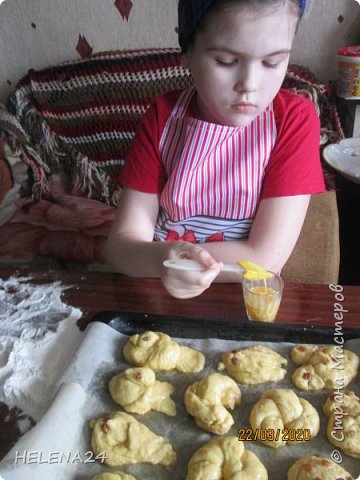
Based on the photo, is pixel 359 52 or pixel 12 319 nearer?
pixel 12 319

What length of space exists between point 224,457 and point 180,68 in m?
1.56

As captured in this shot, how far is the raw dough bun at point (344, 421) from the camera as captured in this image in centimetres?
64

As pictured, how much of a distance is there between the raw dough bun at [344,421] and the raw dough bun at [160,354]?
0.21 m

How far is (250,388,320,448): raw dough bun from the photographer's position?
0.66 metres

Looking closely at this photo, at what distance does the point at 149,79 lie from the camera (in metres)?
1.87

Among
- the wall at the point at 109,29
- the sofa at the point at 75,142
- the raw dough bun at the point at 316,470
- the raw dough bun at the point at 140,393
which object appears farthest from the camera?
the wall at the point at 109,29

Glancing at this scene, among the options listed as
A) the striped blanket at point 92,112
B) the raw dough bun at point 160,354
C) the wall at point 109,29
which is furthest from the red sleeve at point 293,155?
the wall at point 109,29

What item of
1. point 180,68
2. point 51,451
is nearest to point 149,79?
point 180,68

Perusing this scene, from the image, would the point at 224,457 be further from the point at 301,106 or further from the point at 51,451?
the point at 301,106

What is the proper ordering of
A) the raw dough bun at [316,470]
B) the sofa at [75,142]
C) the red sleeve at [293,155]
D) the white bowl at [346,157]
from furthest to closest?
1. the sofa at [75,142]
2. the white bowl at [346,157]
3. the red sleeve at [293,155]
4. the raw dough bun at [316,470]

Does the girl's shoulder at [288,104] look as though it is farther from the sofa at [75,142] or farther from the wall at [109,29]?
the wall at [109,29]

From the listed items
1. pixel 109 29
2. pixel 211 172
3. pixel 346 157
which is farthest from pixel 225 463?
pixel 109 29

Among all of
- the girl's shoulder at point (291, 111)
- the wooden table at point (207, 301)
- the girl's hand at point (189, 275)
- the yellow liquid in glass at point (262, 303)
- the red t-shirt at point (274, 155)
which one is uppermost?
the girl's shoulder at point (291, 111)

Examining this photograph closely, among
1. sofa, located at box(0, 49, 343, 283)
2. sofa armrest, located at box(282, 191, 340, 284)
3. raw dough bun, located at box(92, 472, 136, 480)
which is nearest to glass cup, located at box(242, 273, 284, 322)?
raw dough bun, located at box(92, 472, 136, 480)
